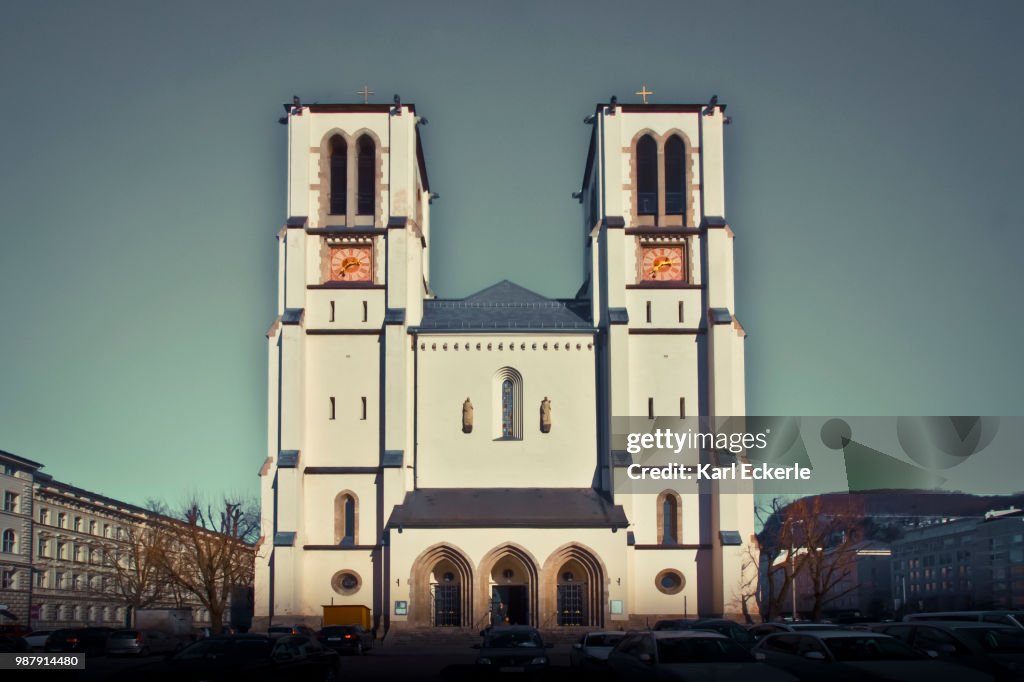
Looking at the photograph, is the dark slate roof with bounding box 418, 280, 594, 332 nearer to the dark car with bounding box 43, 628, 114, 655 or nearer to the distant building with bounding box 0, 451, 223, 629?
the dark car with bounding box 43, 628, 114, 655

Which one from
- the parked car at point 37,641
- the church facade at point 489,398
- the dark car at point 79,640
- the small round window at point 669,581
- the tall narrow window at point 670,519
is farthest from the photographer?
the tall narrow window at point 670,519

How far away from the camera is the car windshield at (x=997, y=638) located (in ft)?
66.1

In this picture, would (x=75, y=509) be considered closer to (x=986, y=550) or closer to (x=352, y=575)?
(x=352, y=575)

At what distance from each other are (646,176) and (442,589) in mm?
20275

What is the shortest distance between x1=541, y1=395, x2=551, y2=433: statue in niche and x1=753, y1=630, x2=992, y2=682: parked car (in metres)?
29.5

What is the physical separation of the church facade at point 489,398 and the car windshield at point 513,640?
2075cm

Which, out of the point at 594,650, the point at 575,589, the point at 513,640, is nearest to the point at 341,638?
the point at 575,589

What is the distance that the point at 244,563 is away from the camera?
63.6 meters

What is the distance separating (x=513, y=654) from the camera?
2288cm

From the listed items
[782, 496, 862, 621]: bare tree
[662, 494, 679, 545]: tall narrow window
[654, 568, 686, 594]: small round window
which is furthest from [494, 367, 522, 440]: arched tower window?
[782, 496, 862, 621]: bare tree

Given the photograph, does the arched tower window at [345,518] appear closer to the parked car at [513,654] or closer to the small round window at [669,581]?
the small round window at [669,581]

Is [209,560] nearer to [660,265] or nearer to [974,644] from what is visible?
[660,265]

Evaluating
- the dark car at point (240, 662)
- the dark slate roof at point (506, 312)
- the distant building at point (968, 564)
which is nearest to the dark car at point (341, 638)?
the dark slate roof at point (506, 312)

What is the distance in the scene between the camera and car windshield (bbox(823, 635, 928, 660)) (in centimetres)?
1709
